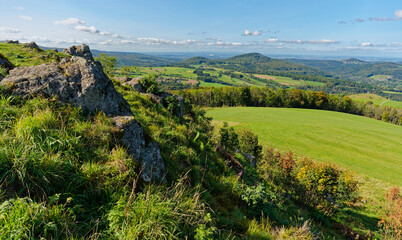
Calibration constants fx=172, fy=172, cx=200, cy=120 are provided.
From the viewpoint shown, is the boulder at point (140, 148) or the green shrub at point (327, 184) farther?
the green shrub at point (327, 184)

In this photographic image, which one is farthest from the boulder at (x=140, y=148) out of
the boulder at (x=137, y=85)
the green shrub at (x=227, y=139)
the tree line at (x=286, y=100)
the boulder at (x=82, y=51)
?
the tree line at (x=286, y=100)

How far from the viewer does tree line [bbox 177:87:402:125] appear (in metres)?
102

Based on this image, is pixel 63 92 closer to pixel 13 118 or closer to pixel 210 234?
pixel 13 118

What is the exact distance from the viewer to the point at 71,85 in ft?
17.3

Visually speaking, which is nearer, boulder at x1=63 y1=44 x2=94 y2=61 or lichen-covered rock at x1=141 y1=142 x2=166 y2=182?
lichen-covered rock at x1=141 y1=142 x2=166 y2=182

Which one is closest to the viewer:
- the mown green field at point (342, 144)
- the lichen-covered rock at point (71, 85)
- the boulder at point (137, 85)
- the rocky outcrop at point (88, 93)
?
the rocky outcrop at point (88, 93)

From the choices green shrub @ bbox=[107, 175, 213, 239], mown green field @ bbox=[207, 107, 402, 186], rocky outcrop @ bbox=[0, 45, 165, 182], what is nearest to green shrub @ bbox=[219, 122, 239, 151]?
rocky outcrop @ bbox=[0, 45, 165, 182]

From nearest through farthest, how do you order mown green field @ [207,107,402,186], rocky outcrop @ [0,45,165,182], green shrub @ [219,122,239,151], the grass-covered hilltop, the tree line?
the grass-covered hilltop < rocky outcrop @ [0,45,165,182] < green shrub @ [219,122,239,151] < mown green field @ [207,107,402,186] < the tree line

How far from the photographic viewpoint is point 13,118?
13.5 feet

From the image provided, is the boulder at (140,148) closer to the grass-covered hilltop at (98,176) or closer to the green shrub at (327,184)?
the grass-covered hilltop at (98,176)

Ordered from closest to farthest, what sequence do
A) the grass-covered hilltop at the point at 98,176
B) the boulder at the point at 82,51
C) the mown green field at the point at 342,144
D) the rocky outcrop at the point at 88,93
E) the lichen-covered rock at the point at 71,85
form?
the grass-covered hilltop at the point at 98,176, the rocky outcrop at the point at 88,93, the lichen-covered rock at the point at 71,85, the boulder at the point at 82,51, the mown green field at the point at 342,144

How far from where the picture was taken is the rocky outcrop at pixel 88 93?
4773 mm

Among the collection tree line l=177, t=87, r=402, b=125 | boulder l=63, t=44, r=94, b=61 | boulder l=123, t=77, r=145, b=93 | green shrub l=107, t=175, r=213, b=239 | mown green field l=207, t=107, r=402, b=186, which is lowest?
mown green field l=207, t=107, r=402, b=186

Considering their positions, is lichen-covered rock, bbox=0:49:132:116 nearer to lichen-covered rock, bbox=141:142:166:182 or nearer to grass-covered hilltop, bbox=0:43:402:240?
grass-covered hilltop, bbox=0:43:402:240
